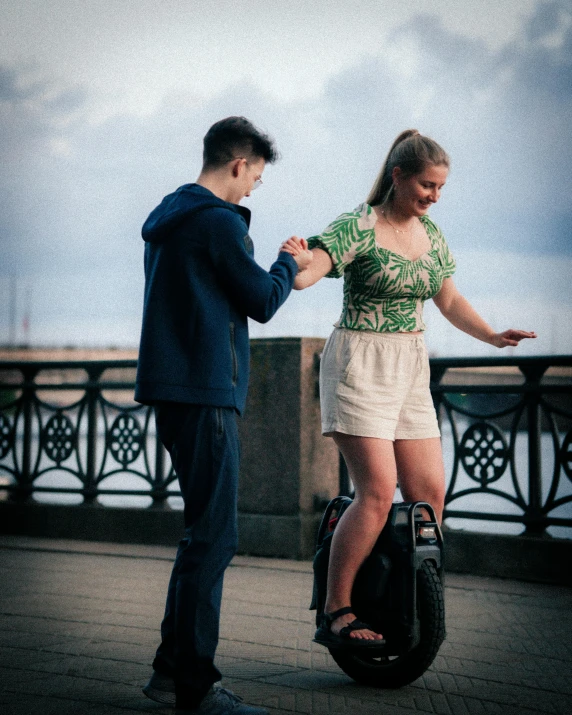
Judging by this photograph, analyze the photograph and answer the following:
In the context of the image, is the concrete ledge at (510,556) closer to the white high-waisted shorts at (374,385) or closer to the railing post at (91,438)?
the white high-waisted shorts at (374,385)

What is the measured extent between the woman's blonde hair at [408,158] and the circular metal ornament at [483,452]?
298 cm

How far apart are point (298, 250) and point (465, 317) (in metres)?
0.90

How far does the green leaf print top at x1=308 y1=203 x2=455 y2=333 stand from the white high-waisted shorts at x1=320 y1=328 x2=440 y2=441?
0.05 meters

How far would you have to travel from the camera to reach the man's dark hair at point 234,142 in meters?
3.29

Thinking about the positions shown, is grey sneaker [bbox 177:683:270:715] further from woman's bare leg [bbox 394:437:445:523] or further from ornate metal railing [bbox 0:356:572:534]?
ornate metal railing [bbox 0:356:572:534]

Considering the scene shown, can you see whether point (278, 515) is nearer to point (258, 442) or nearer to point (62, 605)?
point (258, 442)

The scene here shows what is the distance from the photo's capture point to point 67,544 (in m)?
7.54

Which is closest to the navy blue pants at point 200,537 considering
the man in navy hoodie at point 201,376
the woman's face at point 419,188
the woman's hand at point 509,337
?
the man in navy hoodie at point 201,376

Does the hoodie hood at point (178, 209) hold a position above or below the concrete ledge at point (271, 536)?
above

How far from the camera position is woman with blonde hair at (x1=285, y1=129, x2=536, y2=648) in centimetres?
351

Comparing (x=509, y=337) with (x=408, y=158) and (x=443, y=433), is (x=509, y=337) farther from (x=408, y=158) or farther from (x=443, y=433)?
(x=443, y=433)

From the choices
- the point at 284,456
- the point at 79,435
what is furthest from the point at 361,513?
the point at 79,435

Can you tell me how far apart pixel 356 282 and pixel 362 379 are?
351 mm

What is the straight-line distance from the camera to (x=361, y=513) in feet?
11.6
